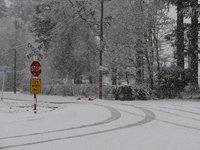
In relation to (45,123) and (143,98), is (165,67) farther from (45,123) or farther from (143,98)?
(45,123)

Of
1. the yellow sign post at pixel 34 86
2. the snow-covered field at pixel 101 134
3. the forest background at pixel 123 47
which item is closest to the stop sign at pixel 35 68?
the yellow sign post at pixel 34 86

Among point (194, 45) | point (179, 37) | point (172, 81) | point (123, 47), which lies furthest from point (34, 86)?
point (194, 45)

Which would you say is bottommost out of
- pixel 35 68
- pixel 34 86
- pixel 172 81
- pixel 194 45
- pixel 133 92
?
pixel 133 92

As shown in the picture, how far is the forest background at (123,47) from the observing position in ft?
67.6

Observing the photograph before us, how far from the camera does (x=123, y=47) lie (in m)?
22.9

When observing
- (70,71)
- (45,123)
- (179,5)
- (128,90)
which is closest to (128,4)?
(179,5)

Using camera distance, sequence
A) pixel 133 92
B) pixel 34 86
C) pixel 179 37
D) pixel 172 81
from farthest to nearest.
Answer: pixel 179 37
pixel 133 92
pixel 172 81
pixel 34 86

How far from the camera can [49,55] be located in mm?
31906

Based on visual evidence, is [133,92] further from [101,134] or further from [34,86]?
[101,134]

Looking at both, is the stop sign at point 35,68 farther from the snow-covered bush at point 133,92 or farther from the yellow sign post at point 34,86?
the snow-covered bush at point 133,92

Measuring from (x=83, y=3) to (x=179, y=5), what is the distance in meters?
11.0

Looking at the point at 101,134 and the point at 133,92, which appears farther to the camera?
the point at 133,92

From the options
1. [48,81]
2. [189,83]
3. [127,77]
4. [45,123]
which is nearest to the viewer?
[45,123]

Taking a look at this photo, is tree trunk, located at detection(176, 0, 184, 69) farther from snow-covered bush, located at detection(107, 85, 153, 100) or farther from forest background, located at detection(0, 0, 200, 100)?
snow-covered bush, located at detection(107, 85, 153, 100)
